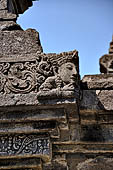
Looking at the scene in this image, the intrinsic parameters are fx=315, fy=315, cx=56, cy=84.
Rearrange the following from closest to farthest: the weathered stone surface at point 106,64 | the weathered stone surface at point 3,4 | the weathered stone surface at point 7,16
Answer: the weathered stone surface at point 7,16
the weathered stone surface at point 3,4
the weathered stone surface at point 106,64

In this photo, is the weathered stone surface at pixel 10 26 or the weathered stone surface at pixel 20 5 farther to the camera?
the weathered stone surface at pixel 20 5

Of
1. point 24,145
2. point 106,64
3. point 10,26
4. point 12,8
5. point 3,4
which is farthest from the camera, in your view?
point 106,64

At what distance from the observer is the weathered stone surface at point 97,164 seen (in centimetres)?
347

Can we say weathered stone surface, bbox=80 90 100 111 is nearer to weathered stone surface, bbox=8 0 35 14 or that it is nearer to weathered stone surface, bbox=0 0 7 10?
weathered stone surface, bbox=0 0 7 10

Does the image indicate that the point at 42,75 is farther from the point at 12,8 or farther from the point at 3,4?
the point at 12,8

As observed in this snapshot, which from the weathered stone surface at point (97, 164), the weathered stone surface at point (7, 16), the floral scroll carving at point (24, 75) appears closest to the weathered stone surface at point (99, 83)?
the floral scroll carving at point (24, 75)

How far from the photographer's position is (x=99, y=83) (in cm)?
367

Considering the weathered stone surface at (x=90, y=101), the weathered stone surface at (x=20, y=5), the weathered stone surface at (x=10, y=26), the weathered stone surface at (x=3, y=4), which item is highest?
the weathered stone surface at (x=20, y=5)

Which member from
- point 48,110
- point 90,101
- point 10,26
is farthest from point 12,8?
point 48,110

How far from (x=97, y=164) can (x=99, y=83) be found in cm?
92

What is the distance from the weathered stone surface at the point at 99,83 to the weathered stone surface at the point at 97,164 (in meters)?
0.81

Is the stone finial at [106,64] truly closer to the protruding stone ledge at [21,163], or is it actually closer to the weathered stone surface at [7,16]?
the weathered stone surface at [7,16]

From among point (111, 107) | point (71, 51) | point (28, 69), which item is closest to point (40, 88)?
point (28, 69)

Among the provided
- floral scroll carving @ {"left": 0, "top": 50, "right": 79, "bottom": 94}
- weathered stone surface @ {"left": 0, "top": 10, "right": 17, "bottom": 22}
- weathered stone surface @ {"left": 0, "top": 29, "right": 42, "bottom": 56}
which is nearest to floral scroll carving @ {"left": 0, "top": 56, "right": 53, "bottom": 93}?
floral scroll carving @ {"left": 0, "top": 50, "right": 79, "bottom": 94}
